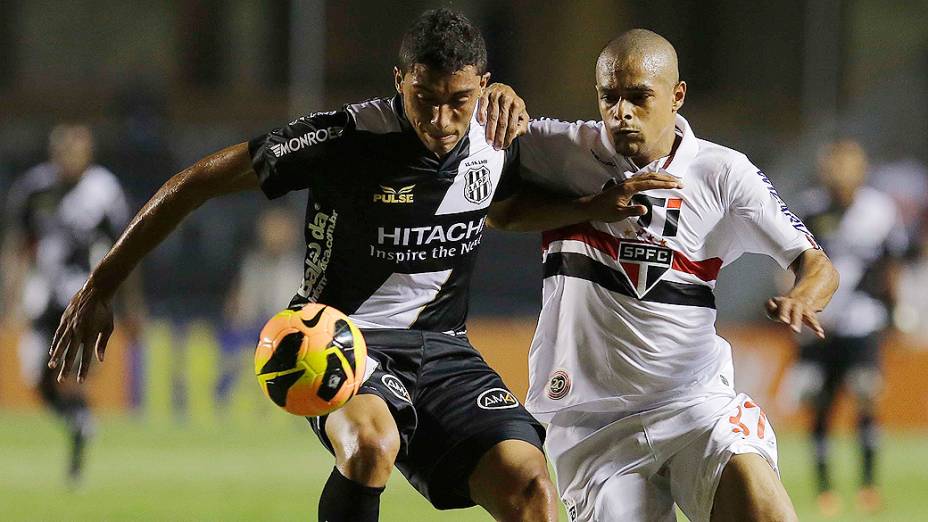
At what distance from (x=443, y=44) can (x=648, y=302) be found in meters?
1.08

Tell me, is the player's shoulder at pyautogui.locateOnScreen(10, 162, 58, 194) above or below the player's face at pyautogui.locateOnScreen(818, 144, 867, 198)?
below

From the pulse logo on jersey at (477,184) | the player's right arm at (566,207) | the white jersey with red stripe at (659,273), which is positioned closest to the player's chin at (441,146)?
the pulse logo on jersey at (477,184)

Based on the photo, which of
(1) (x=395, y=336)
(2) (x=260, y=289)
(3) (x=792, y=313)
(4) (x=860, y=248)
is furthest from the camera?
(2) (x=260, y=289)

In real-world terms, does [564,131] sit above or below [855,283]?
above

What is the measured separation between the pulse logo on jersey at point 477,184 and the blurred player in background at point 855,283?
17.6 feet

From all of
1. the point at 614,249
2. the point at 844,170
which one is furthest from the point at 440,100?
the point at 844,170

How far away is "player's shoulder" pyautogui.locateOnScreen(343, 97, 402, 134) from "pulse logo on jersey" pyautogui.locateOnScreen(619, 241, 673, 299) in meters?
0.89

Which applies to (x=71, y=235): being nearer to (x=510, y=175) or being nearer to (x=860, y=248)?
(x=860, y=248)

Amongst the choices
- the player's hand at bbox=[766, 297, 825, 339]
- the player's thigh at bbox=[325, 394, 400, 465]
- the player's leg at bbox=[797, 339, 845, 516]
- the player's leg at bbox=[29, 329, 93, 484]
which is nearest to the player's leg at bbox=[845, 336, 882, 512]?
the player's leg at bbox=[797, 339, 845, 516]

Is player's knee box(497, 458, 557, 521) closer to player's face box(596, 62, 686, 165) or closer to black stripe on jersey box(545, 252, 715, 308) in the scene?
black stripe on jersey box(545, 252, 715, 308)

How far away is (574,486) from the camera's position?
192 inches

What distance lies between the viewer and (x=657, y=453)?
4.72 meters

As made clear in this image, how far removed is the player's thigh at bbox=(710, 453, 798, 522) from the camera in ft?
14.2

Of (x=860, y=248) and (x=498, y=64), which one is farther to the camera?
(x=498, y=64)
